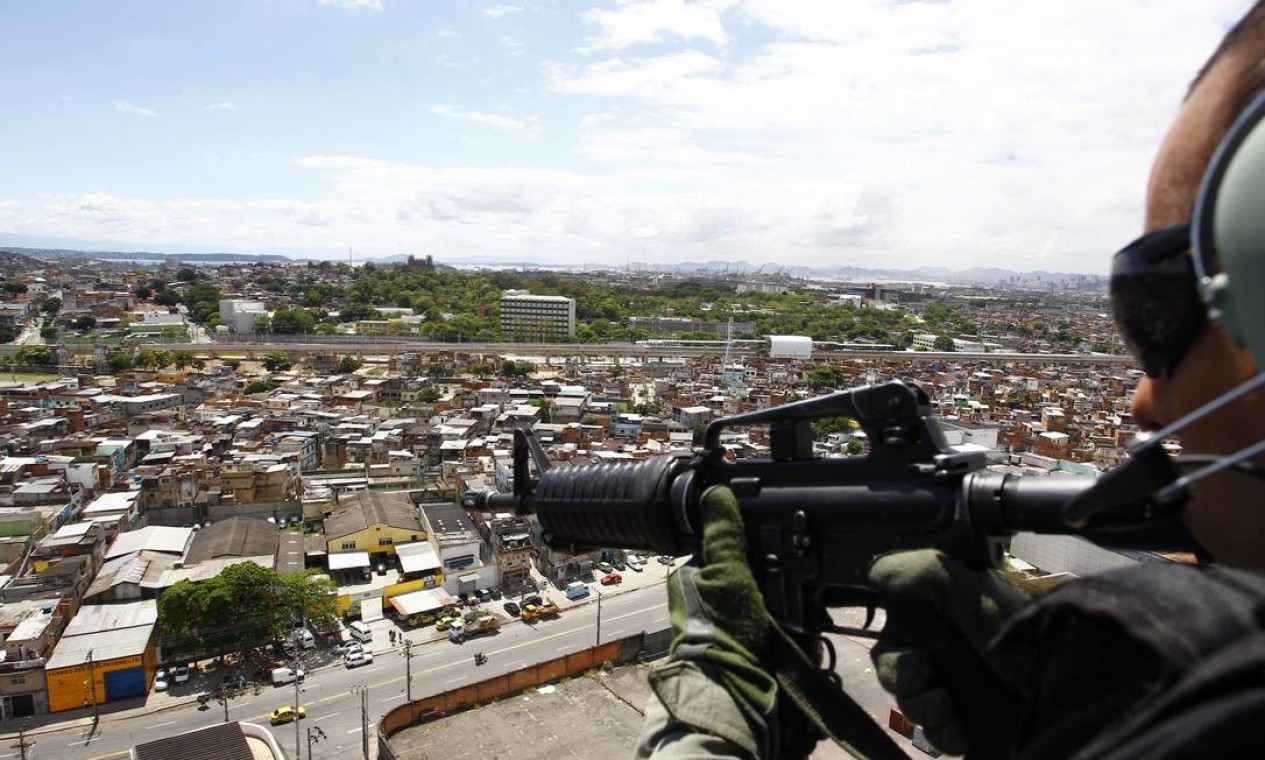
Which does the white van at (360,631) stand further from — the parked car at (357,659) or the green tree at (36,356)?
the green tree at (36,356)

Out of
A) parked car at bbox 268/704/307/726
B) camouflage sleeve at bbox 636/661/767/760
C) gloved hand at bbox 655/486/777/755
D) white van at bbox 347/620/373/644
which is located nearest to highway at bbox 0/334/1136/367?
white van at bbox 347/620/373/644

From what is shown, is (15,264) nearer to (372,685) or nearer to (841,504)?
(372,685)

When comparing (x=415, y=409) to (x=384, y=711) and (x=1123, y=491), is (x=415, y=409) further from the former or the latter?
(x=1123, y=491)

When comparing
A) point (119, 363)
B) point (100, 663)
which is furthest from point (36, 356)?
point (100, 663)

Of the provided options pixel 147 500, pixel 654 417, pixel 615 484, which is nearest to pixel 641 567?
pixel 654 417

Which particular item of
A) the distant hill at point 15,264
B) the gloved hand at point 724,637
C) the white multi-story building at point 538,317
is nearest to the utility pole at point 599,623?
the gloved hand at point 724,637

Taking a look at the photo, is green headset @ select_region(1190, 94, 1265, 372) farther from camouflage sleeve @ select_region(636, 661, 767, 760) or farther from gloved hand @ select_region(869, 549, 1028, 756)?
camouflage sleeve @ select_region(636, 661, 767, 760)
